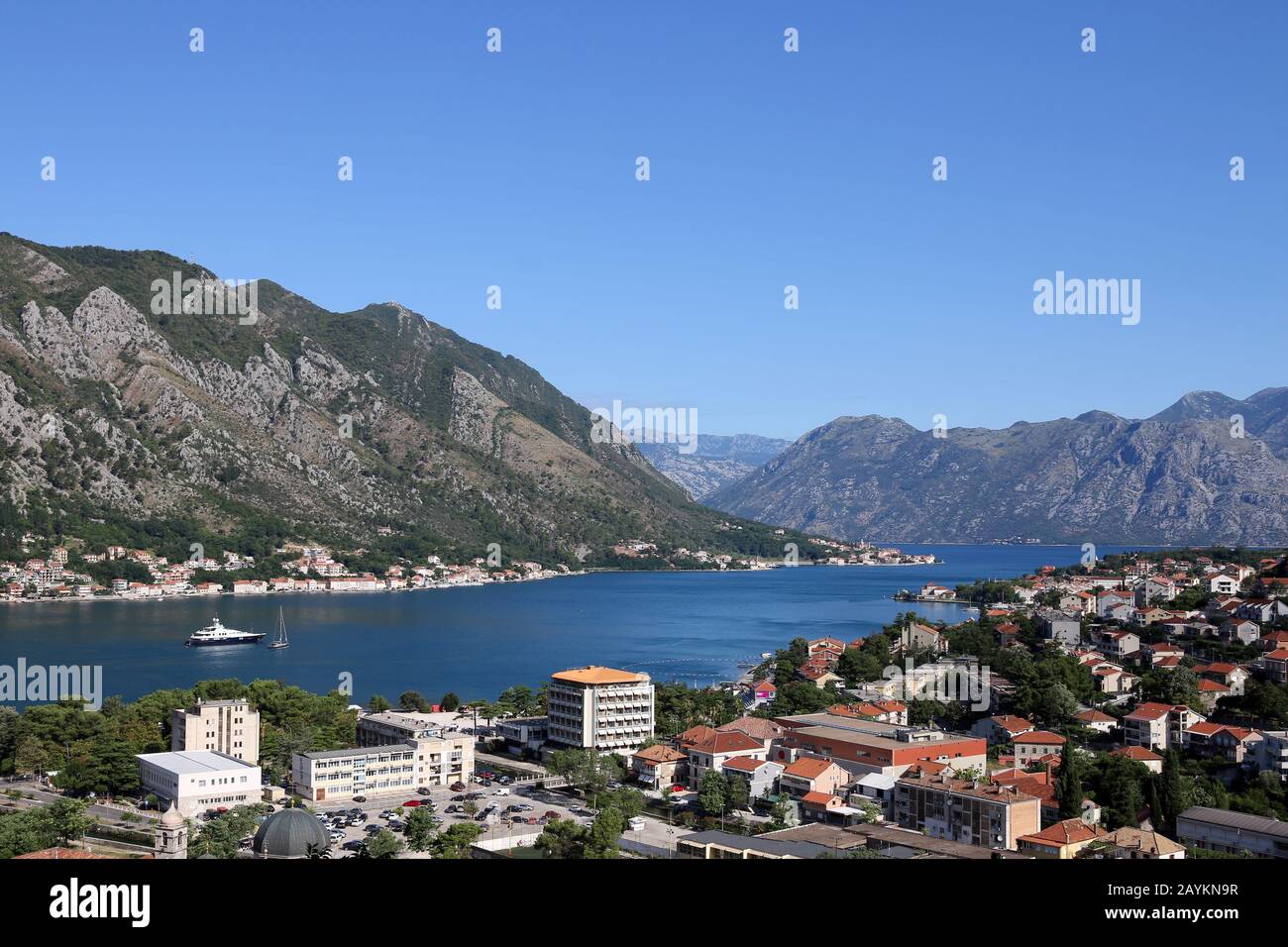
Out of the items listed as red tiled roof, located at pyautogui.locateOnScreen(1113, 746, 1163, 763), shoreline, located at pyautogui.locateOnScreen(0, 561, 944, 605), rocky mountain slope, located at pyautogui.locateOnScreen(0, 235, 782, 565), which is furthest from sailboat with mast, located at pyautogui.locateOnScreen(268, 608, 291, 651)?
red tiled roof, located at pyautogui.locateOnScreen(1113, 746, 1163, 763)

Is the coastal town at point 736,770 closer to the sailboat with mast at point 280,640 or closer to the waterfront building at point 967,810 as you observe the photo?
the waterfront building at point 967,810

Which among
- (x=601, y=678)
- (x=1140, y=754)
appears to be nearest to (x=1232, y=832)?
(x=1140, y=754)

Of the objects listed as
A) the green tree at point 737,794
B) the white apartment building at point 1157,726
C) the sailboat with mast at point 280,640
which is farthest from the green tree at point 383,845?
the sailboat with mast at point 280,640

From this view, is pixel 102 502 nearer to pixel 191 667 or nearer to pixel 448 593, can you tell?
pixel 448 593

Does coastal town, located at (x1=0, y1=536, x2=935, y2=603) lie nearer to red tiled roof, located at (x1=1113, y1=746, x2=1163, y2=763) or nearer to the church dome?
the church dome
